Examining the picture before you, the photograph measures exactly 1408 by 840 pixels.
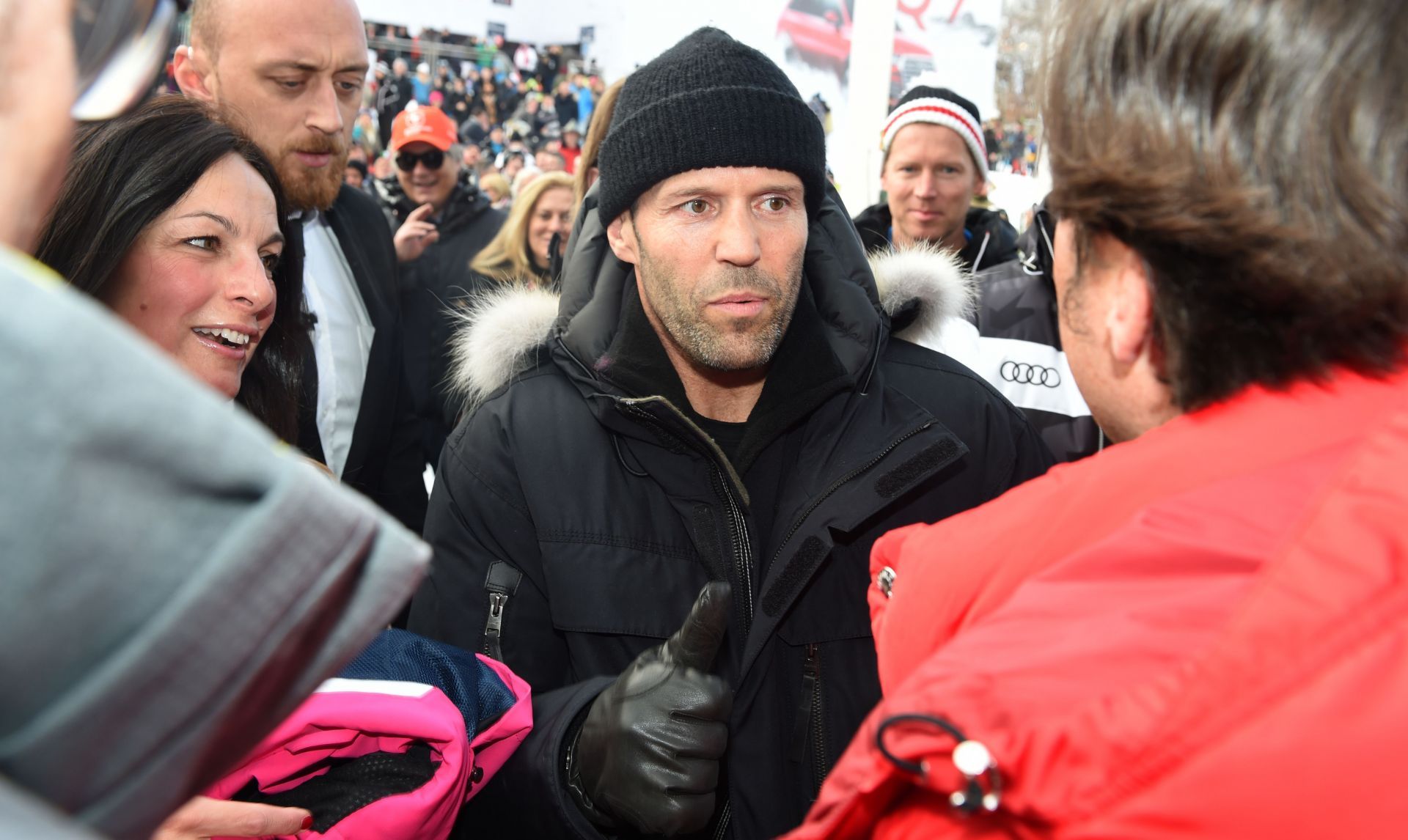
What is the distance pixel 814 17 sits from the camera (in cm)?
1217

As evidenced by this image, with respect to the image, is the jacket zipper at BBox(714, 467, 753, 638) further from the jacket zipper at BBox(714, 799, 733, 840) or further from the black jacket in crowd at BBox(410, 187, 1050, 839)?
the jacket zipper at BBox(714, 799, 733, 840)

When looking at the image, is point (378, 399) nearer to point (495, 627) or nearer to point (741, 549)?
point (495, 627)

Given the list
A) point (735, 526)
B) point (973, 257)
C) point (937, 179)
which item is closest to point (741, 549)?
point (735, 526)

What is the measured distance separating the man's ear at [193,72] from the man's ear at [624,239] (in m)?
1.28

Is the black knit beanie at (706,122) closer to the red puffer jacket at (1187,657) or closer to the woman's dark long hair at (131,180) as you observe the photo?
the woman's dark long hair at (131,180)

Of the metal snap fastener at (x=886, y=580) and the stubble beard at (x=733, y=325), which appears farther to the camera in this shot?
the stubble beard at (x=733, y=325)

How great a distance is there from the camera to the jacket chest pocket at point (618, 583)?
6.06ft

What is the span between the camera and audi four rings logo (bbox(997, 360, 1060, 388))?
318cm

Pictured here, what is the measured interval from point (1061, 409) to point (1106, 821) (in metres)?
2.61

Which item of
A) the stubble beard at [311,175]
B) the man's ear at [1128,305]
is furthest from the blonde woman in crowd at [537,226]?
the man's ear at [1128,305]

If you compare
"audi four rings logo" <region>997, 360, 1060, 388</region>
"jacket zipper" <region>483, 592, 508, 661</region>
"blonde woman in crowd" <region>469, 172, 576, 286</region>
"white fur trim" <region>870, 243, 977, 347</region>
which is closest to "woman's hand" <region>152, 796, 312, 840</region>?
"jacket zipper" <region>483, 592, 508, 661</region>

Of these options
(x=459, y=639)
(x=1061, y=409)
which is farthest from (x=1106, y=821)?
(x=1061, y=409)

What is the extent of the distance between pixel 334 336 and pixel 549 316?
38.1 inches

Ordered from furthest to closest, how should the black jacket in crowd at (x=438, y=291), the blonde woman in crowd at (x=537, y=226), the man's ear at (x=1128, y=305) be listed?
the blonde woman in crowd at (x=537, y=226) < the black jacket in crowd at (x=438, y=291) < the man's ear at (x=1128, y=305)
